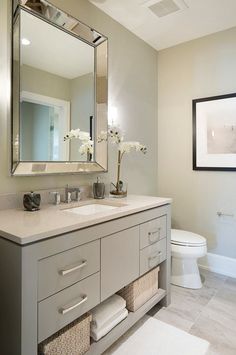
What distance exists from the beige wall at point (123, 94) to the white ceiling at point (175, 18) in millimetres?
93

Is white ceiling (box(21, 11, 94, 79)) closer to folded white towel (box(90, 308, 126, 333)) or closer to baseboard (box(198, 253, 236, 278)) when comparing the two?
folded white towel (box(90, 308, 126, 333))

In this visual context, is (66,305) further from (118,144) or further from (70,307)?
(118,144)

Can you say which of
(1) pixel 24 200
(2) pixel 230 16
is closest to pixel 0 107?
(1) pixel 24 200

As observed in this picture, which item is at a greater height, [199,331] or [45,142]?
[45,142]

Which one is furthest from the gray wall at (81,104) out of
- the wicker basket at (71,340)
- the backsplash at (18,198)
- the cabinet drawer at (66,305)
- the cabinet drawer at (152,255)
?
the wicker basket at (71,340)

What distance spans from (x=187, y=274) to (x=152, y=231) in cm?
84

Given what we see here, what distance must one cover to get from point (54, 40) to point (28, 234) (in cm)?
149

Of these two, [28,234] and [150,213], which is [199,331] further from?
[28,234]

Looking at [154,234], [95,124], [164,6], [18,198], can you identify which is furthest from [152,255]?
[164,6]

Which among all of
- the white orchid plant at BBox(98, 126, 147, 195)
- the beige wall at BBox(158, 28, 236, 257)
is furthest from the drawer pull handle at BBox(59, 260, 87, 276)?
the beige wall at BBox(158, 28, 236, 257)

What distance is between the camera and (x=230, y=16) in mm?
2219

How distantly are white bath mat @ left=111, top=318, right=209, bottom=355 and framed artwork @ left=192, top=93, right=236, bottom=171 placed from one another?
1572 mm

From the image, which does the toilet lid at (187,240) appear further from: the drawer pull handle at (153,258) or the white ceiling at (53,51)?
the white ceiling at (53,51)

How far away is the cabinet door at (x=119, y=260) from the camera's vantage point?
1365 mm
